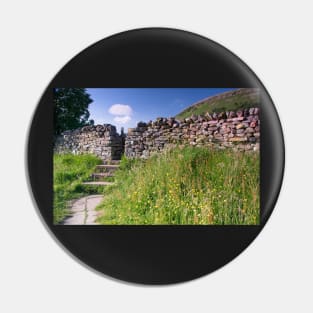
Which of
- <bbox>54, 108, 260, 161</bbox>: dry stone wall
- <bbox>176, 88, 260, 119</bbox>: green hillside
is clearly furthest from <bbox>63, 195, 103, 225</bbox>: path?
<bbox>176, 88, 260, 119</bbox>: green hillside

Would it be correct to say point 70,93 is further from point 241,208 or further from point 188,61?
point 241,208

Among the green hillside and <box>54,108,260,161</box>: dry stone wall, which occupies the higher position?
the green hillside

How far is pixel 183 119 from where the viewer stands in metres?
6.49

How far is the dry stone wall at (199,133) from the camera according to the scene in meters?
6.49

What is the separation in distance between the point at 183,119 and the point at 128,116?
48 cm

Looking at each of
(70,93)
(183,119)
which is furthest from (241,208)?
(70,93)

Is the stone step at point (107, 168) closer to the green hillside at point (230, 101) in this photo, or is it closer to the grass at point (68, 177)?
the grass at point (68, 177)

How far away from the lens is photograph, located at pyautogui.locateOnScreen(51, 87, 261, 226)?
6453mm

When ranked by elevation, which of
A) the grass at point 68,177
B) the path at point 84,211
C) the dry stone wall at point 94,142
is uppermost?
the dry stone wall at point 94,142

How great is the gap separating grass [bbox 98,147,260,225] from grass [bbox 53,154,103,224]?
24 centimetres

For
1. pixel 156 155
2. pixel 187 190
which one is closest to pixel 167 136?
pixel 156 155

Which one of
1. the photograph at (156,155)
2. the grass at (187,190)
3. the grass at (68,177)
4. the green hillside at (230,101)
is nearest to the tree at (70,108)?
the photograph at (156,155)

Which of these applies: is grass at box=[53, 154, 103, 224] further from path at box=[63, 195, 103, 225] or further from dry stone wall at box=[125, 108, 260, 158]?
dry stone wall at box=[125, 108, 260, 158]

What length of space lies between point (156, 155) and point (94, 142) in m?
0.56
